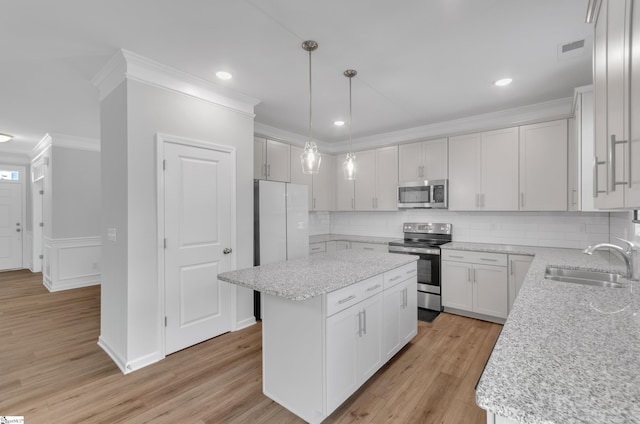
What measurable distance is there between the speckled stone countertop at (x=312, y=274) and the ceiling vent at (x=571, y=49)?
2101 millimetres

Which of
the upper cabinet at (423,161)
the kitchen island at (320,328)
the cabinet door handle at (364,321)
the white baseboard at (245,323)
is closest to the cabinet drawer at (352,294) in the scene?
the kitchen island at (320,328)

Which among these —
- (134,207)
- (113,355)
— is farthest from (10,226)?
(134,207)

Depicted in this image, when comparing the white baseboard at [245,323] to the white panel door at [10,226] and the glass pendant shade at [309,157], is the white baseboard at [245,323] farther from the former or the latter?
the white panel door at [10,226]

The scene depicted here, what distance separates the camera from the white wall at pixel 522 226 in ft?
11.1

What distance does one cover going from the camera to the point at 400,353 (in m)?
2.82

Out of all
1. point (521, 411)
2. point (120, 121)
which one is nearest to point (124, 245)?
point (120, 121)

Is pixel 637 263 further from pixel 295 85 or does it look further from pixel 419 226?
pixel 295 85

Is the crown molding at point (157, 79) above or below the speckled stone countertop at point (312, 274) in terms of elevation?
above

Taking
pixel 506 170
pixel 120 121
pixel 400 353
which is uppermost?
pixel 120 121

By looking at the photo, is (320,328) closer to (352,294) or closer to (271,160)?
(352,294)

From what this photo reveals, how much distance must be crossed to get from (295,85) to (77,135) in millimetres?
4424

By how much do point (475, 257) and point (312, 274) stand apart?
8.16ft

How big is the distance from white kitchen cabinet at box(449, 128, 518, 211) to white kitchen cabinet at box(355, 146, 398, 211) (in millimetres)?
858

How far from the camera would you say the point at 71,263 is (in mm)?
5270
